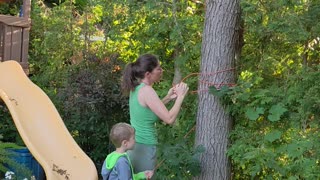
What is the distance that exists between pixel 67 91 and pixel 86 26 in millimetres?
2512

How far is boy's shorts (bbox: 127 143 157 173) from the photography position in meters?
5.30

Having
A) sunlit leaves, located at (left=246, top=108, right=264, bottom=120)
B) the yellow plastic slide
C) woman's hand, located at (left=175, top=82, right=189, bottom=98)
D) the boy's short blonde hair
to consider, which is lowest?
the yellow plastic slide

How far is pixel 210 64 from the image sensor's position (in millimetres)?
5711

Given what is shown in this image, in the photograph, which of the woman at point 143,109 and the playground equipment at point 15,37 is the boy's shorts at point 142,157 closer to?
the woman at point 143,109

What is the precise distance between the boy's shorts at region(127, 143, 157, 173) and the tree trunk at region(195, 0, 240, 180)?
59 cm

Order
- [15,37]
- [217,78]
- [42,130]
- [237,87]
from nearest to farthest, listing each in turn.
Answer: [237,87] < [217,78] < [42,130] < [15,37]

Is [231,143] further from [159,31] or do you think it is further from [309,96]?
[159,31]

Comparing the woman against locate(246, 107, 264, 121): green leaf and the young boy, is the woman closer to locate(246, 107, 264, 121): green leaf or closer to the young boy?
the young boy

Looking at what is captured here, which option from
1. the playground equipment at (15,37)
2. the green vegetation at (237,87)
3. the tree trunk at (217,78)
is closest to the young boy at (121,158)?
the green vegetation at (237,87)

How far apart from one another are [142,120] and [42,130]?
2.44 m

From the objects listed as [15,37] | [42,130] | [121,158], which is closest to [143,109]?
[121,158]

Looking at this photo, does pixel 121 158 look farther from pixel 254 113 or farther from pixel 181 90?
pixel 254 113

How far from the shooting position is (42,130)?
24.3 feet

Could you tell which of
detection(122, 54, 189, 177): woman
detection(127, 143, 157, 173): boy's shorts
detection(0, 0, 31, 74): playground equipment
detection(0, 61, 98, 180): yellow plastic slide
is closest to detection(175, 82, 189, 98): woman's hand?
detection(122, 54, 189, 177): woman
